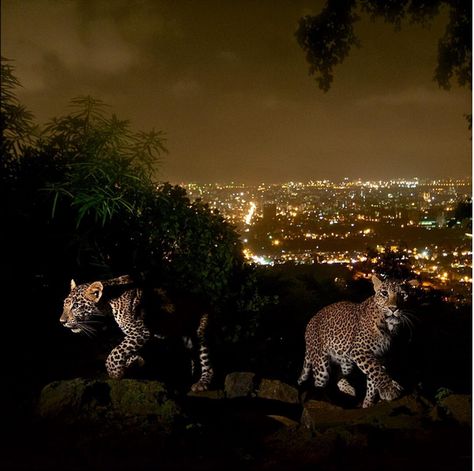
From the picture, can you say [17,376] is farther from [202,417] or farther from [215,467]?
[215,467]

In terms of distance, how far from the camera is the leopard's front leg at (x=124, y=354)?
5.71 meters

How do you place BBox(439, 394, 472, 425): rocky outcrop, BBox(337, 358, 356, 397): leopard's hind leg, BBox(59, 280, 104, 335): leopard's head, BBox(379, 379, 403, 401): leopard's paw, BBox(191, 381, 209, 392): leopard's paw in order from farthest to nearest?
1. BBox(337, 358, 356, 397): leopard's hind leg
2. BBox(191, 381, 209, 392): leopard's paw
3. BBox(59, 280, 104, 335): leopard's head
4. BBox(379, 379, 403, 401): leopard's paw
5. BBox(439, 394, 472, 425): rocky outcrop

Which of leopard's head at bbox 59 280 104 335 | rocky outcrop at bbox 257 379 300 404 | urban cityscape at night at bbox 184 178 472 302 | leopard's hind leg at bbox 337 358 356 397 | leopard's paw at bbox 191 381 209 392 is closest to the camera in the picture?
leopard's head at bbox 59 280 104 335

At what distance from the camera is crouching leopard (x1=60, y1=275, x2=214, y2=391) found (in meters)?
5.72

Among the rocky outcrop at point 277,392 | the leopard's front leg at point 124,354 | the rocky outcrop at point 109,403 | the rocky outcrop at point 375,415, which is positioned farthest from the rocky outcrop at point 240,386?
the rocky outcrop at point 109,403

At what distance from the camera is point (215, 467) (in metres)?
3.76

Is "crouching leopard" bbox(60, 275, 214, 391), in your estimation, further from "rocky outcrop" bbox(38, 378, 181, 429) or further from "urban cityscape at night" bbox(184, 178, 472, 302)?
"urban cityscape at night" bbox(184, 178, 472, 302)

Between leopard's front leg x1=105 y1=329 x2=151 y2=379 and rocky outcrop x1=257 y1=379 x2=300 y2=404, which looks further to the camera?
rocky outcrop x1=257 y1=379 x2=300 y2=404

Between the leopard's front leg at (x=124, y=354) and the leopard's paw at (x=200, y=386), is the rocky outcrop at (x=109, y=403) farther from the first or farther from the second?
the leopard's paw at (x=200, y=386)

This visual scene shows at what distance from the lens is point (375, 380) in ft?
19.0

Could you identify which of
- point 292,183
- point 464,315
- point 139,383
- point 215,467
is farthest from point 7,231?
point 292,183

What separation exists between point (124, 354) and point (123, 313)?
1.54ft

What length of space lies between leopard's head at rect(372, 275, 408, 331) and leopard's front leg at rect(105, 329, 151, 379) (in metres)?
2.71

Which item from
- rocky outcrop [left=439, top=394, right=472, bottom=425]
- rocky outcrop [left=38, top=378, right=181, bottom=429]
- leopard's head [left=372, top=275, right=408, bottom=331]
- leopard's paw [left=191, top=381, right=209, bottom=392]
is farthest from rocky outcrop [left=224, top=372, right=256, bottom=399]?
rocky outcrop [left=439, top=394, right=472, bottom=425]
